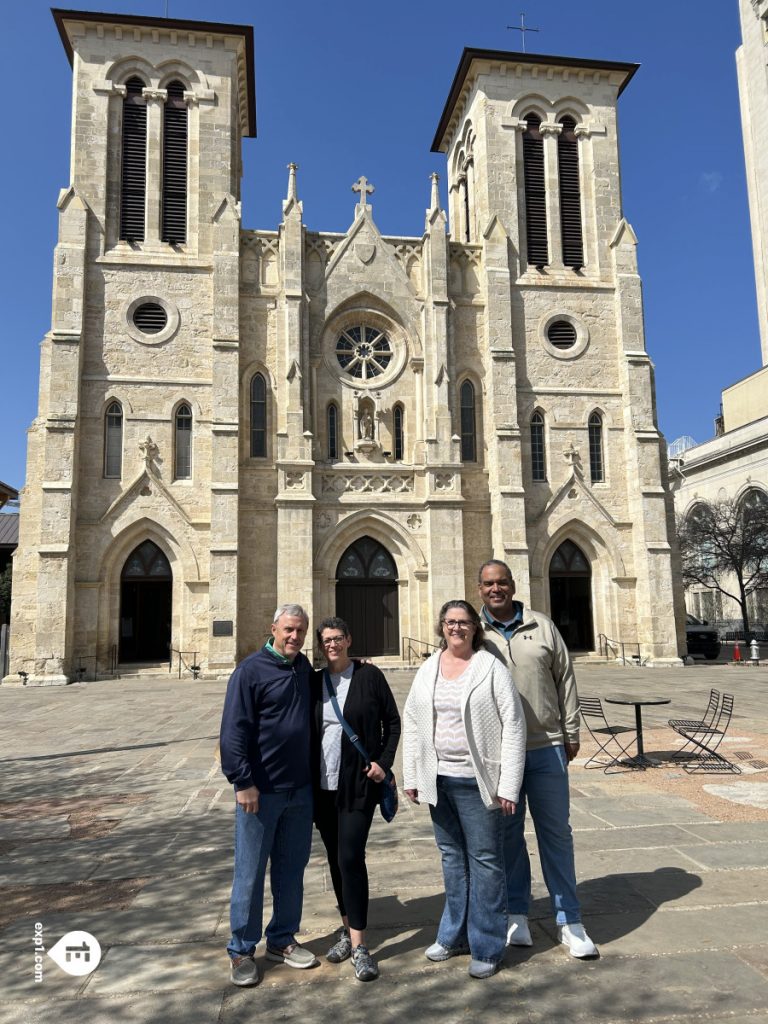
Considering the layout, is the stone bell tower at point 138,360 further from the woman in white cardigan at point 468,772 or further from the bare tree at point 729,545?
the bare tree at point 729,545

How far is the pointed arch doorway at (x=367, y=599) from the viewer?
82.3 ft

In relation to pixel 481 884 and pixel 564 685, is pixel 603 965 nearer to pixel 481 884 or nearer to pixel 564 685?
pixel 481 884

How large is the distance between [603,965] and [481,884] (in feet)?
2.51

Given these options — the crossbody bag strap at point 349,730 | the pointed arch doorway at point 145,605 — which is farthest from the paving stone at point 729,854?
the pointed arch doorway at point 145,605

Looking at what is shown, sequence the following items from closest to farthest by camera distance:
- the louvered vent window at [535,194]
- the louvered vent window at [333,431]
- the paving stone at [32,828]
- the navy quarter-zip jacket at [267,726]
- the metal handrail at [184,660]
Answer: the navy quarter-zip jacket at [267,726]
the paving stone at [32,828]
the metal handrail at [184,660]
the louvered vent window at [333,431]
the louvered vent window at [535,194]

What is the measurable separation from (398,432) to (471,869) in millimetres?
22830

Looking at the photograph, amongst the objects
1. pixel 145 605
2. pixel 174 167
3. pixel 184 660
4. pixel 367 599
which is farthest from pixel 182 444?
pixel 174 167

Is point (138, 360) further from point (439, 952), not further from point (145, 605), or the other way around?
point (439, 952)

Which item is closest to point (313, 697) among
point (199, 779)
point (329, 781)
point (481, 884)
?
point (329, 781)

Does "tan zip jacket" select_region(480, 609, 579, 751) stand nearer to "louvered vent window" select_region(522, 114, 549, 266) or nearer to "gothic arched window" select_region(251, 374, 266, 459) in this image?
"gothic arched window" select_region(251, 374, 266, 459)

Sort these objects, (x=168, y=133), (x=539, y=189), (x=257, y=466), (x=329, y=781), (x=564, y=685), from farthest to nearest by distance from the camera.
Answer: (x=539, y=189), (x=168, y=133), (x=257, y=466), (x=564, y=685), (x=329, y=781)

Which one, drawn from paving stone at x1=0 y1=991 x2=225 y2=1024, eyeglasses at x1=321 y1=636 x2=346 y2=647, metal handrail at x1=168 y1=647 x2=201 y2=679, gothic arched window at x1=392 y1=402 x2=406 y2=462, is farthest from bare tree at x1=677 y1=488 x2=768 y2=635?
paving stone at x1=0 y1=991 x2=225 y2=1024

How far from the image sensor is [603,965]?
397 centimetres

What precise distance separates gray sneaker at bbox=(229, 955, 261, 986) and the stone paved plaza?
2.4 inches
